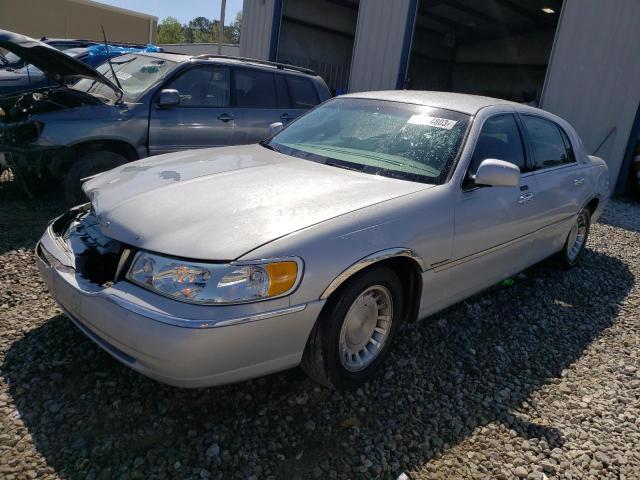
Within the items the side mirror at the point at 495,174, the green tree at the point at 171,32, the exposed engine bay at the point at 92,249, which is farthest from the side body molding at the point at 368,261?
the green tree at the point at 171,32

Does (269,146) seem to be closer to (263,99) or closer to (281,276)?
(281,276)

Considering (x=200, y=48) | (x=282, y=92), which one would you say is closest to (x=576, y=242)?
(x=282, y=92)

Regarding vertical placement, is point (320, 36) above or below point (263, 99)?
above

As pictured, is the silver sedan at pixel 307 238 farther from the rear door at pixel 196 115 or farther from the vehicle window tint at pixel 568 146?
the rear door at pixel 196 115

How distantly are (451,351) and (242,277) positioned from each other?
176 cm

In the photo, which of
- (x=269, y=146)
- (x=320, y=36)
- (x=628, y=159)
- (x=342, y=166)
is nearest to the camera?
(x=342, y=166)

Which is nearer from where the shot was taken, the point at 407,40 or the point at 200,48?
the point at 407,40

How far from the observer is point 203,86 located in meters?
5.73

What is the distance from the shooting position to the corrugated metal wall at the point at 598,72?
9109 mm

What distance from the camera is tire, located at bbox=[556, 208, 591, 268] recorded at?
4.92m

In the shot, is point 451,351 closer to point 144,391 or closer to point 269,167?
point 269,167

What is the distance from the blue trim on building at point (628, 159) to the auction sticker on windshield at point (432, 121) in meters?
8.03

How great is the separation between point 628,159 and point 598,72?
1.79 m

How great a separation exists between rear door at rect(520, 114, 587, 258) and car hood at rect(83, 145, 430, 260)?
1.56 m
